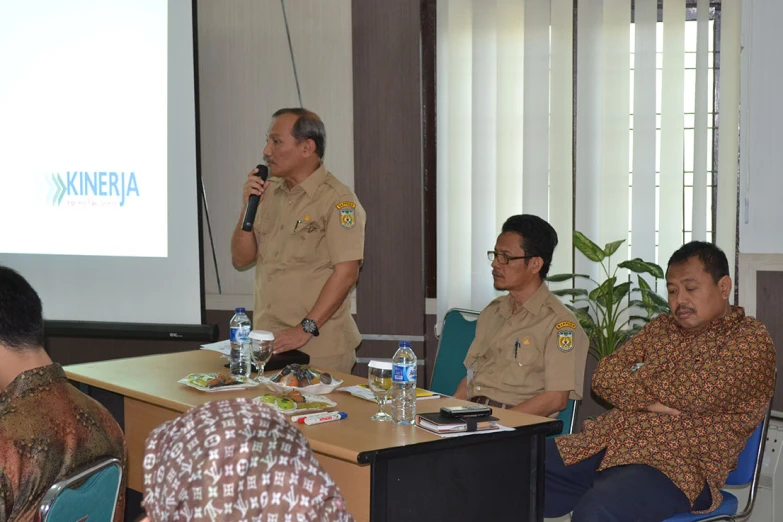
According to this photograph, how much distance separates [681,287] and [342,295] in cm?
134

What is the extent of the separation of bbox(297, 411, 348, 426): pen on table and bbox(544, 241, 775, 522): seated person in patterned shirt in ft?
2.44

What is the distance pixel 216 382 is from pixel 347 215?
3.15 feet

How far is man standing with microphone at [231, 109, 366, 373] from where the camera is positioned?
3.52 metres

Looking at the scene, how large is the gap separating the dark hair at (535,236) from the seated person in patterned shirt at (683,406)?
0.46 meters

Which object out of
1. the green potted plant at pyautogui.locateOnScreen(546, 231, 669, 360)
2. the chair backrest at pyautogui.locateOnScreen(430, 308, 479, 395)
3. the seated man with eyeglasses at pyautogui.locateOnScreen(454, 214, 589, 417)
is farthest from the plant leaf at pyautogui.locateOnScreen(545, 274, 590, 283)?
the seated man with eyeglasses at pyautogui.locateOnScreen(454, 214, 589, 417)

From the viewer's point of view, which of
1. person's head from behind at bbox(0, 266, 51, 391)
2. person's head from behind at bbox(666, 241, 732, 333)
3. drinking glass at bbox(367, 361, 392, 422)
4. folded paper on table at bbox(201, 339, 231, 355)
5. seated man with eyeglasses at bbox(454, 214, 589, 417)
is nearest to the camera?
person's head from behind at bbox(0, 266, 51, 391)

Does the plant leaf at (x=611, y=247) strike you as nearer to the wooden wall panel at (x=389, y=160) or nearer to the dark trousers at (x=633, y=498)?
the wooden wall panel at (x=389, y=160)

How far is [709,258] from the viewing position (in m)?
2.68

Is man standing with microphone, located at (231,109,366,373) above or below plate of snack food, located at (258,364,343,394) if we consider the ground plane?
above

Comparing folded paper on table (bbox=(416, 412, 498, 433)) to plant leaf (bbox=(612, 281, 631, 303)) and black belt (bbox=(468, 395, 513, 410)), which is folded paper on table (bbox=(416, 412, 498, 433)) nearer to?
black belt (bbox=(468, 395, 513, 410))

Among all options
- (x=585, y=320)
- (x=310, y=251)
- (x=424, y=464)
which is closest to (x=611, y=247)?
(x=585, y=320)

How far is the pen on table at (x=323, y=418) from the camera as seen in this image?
2.43m

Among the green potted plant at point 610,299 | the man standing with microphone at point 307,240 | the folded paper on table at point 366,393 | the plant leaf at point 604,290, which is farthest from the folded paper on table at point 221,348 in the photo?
the plant leaf at point 604,290

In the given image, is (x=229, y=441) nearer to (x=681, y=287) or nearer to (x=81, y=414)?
(x=81, y=414)
